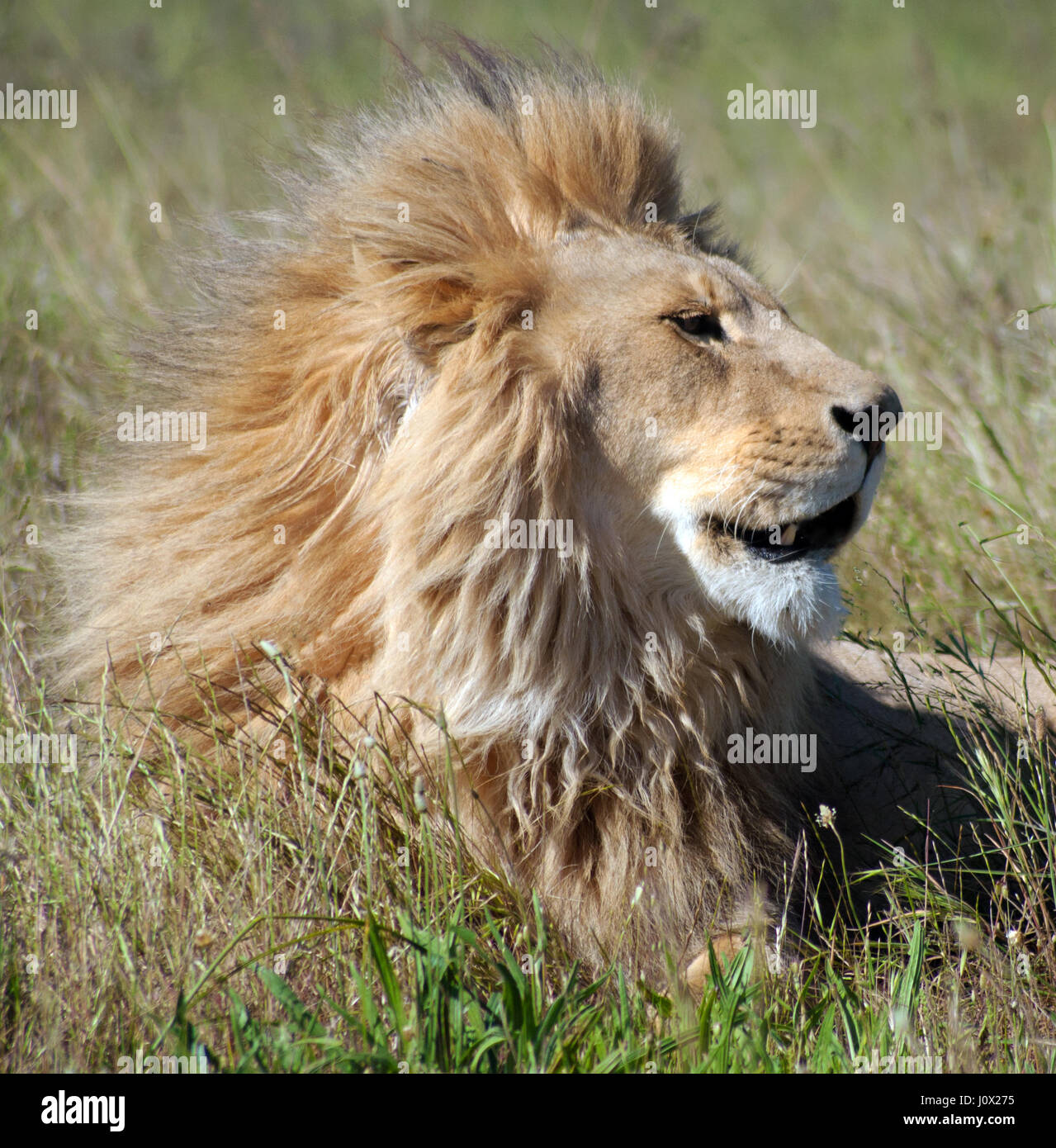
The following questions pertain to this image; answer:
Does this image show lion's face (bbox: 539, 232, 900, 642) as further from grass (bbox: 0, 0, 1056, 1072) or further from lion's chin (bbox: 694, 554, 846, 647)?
grass (bbox: 0, 0, 1056, 1072)

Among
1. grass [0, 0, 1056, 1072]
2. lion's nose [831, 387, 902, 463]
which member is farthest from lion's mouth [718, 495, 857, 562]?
grass [0, 0, 1056, 1072]

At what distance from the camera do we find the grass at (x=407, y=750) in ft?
8.11

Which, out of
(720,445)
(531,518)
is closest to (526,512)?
(531,518)

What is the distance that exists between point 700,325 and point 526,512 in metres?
0.65

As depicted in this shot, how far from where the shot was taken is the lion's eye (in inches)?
118

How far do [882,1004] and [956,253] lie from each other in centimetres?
472

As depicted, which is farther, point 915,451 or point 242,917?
point 915,451

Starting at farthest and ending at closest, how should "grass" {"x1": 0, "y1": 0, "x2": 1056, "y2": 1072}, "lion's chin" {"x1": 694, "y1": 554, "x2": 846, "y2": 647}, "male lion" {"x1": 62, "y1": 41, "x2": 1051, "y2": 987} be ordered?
"lion's chin" {"x1": 694, "y1": 554, "x2": 846, "y2": 647}
"male lion" {"x1": 62, "y1": 41, "x2": 1051, "y2": 987}
"grass" {"x1": 0, "y1": 0, "x2": 1056, "y2": 1072}

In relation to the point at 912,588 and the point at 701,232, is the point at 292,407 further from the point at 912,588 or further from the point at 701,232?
the point at 912,588

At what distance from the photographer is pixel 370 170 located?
10.5 ft

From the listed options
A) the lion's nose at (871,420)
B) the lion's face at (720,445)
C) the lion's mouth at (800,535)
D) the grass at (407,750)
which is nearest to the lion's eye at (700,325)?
the lion's face at (720,445)

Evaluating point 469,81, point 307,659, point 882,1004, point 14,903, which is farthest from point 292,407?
point 882,1004

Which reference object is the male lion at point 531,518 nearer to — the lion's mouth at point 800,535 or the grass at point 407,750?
the lion's mouth at point 800,535

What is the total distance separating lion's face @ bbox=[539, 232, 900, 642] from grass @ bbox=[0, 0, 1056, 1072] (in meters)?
0.72
